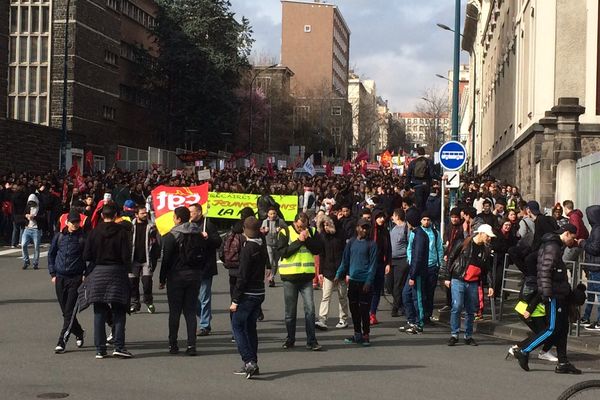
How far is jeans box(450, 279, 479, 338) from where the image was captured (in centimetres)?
1270

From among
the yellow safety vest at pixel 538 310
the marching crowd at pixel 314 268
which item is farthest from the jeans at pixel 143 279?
the yellow safety vest at pixel 538 310

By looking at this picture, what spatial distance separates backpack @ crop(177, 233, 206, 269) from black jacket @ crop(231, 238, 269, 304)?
1087 millimetres

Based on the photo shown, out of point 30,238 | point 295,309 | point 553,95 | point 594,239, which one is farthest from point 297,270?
point 553,95

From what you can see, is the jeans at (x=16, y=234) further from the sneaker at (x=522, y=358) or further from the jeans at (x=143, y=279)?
the sneaker at (x=522, y=358)

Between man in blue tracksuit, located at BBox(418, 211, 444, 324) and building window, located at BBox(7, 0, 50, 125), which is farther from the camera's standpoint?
building window, located at BBox(7, 0, 50, 125)

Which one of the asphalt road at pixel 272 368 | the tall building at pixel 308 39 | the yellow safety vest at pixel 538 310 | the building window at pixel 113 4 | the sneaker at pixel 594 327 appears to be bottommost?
the asphalt road at pixel 272 368

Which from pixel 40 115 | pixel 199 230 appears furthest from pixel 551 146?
pixel 40 115

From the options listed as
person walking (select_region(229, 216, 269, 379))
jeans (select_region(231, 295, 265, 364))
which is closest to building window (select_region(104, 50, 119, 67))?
person walking (select_region(229, 216, 269, 379))

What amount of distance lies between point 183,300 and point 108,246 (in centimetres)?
114

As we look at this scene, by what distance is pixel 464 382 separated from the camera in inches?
390

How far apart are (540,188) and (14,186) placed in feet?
50.7

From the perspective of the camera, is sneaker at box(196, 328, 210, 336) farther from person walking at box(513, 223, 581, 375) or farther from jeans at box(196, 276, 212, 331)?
person walking at box(513, 223, 581, 375)

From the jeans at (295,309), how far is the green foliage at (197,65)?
182 feet

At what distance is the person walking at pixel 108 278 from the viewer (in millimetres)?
10859
